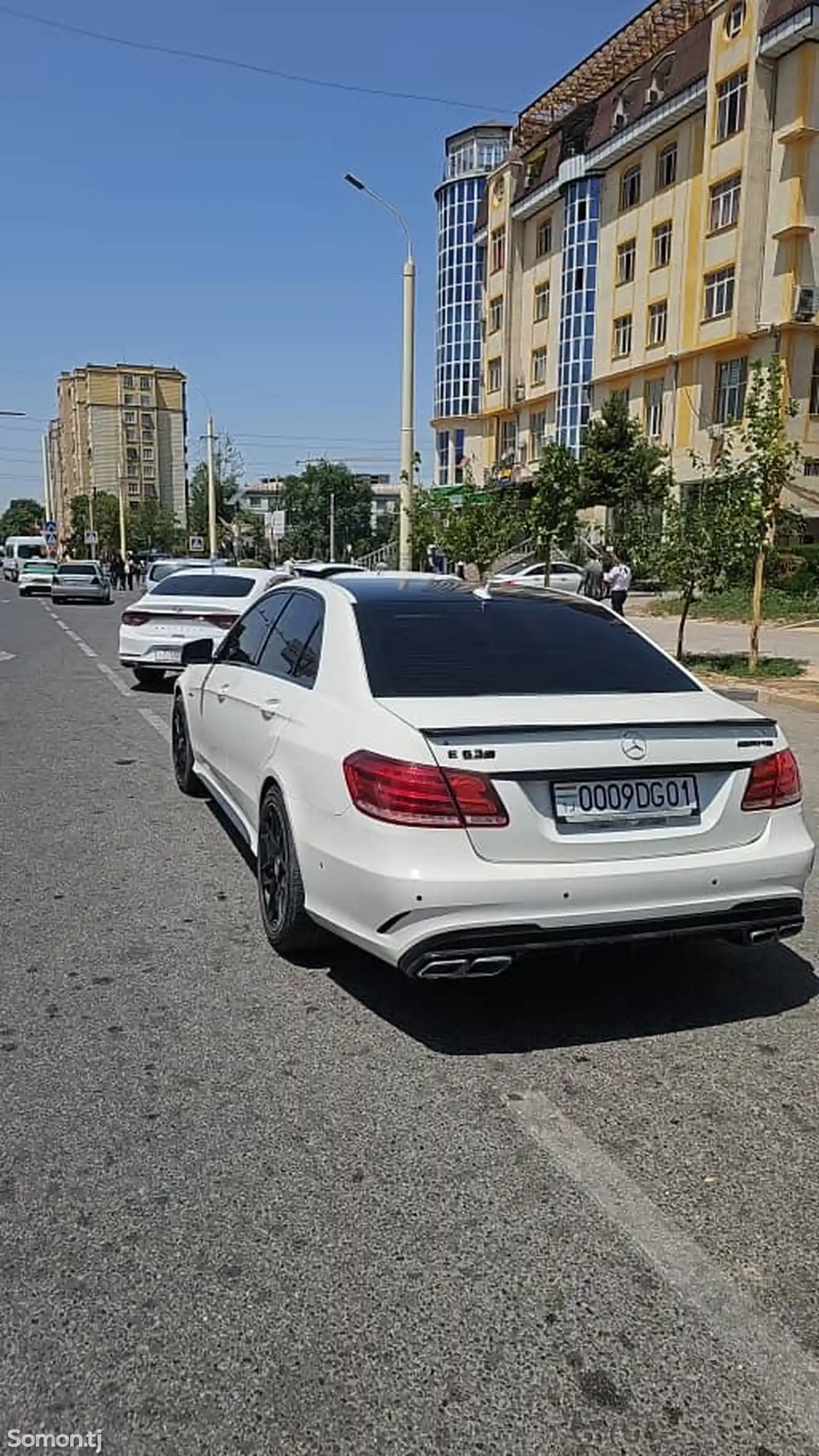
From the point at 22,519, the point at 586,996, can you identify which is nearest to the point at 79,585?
the point at 586,996

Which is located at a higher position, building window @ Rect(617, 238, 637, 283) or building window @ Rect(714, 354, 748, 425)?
building window @ Rect(617, 238, 637, 283)

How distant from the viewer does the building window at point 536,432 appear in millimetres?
51125

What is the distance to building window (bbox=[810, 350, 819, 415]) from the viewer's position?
34.0 m

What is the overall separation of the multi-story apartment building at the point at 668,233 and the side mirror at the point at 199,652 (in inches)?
948

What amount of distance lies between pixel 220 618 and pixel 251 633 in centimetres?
703

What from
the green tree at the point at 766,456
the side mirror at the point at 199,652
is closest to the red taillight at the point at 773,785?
the side mirror at the point at 199,652

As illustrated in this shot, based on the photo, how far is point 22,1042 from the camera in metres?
3.77

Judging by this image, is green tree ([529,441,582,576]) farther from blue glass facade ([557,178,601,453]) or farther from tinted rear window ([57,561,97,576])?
blue glass facade ([557,178,601,453])

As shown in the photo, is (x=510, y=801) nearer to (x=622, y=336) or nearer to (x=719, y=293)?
(x=719, y=293)

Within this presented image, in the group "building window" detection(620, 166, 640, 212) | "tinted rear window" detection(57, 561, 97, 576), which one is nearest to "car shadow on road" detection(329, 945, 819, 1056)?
"tinted rear window" detection(57, 561, 97, 576)

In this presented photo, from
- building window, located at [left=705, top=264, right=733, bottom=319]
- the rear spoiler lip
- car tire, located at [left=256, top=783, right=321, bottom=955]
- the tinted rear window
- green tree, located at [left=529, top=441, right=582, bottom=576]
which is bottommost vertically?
the tinted rear window

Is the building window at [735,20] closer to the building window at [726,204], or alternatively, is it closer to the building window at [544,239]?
the building window at [726,204]

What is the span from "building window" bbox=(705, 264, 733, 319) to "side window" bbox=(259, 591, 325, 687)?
111ft

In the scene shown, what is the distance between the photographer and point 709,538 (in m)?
14.4
